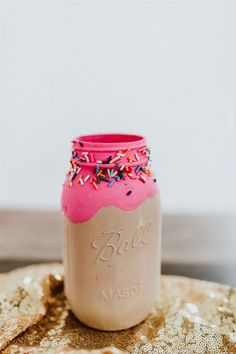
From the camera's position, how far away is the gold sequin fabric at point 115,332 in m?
0.63

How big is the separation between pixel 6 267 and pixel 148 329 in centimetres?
37

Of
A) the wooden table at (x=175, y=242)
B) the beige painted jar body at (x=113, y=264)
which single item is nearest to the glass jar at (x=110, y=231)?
the beige painted jar body at (x=113, y=264)

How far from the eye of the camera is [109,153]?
0.61 metres

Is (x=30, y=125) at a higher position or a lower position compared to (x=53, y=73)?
lower

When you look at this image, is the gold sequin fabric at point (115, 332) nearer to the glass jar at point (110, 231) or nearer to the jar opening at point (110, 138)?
the glass jar at point (110, 231)

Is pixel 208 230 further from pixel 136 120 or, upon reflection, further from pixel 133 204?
pixel 133 204

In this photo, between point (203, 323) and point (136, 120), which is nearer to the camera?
point (203, 323)

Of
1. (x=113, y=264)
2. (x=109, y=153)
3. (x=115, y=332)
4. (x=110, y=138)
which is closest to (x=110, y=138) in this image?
(x=110, y=138)

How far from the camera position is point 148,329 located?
0.68 meters

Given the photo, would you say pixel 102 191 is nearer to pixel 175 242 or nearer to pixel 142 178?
pixel 142 178

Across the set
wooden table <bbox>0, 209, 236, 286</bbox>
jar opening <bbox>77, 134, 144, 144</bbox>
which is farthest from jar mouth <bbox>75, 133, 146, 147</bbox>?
wooden table <bbox>0, 209, 236, 286</bbox>

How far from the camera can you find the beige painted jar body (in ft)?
2.04

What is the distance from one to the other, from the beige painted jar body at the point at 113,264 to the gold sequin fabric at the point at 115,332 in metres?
0.03

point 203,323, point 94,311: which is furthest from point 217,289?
point 94,311
